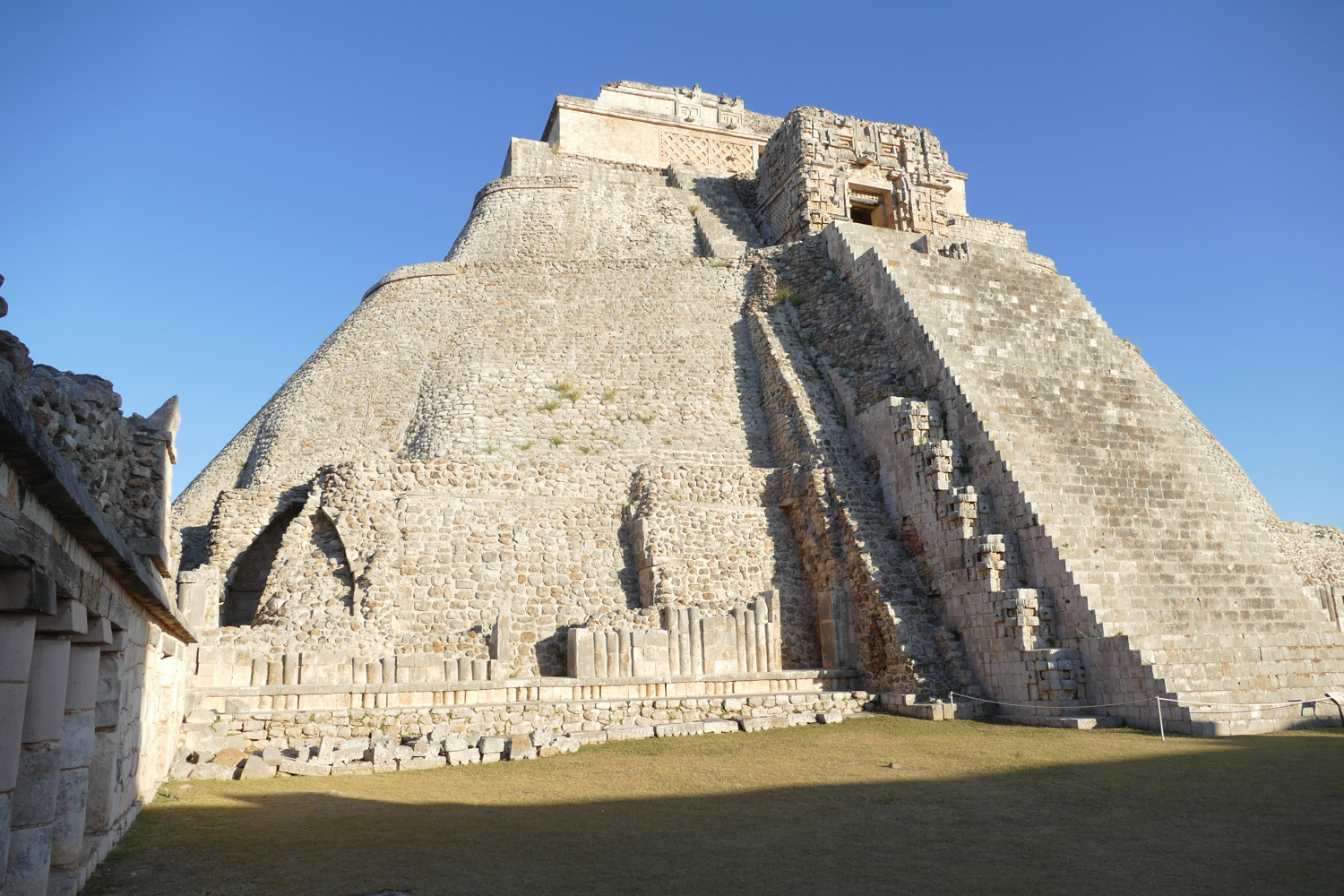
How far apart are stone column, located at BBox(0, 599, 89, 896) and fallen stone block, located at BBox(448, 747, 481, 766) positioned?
18.7 ft

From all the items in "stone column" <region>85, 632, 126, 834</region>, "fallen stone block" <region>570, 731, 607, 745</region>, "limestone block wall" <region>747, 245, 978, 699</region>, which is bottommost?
"fallen stone block" <region>570, 731, 607, 745</region>

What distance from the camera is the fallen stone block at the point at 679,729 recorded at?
11.9 metres

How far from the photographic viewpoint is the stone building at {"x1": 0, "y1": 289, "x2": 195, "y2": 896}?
4070 mm

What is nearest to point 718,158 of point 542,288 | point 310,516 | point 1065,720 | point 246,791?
point 542,288

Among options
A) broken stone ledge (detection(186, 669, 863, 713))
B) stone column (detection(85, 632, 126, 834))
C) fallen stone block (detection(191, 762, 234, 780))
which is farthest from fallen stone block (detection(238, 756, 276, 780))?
stone column (detection(85, 632, 126, 834))

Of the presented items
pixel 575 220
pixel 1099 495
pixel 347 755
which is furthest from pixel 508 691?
pixel 575 220

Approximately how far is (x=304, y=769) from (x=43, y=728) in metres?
5.42

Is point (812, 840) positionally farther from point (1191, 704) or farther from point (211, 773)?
point (1191, 704)

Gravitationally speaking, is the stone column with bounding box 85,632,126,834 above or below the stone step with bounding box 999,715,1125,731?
above

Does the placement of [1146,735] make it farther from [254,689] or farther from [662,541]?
[254,689]

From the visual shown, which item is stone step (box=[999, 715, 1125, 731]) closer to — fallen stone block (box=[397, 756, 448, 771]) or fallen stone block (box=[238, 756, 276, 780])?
fallen stone block (box=[397, 756, 448, 771])

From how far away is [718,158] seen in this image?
34.4 metres

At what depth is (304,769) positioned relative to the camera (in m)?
9.69

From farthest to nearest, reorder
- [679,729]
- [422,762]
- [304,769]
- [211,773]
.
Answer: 1. [679,729]
2. [422,762]
3. [304,769]
4. [211,773]
